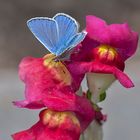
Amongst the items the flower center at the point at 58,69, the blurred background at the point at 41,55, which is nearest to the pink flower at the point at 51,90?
the flower center at the point at 58,69

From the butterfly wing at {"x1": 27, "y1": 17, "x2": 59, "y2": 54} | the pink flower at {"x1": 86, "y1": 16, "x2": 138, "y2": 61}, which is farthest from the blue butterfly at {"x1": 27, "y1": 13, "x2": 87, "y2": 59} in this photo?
the pink flower at {"x1": 86, "y1": 16, "x2": 138, "y2": 61}

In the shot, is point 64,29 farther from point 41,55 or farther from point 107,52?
point 41,55

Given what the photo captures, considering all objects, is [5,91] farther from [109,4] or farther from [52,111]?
[52,111]

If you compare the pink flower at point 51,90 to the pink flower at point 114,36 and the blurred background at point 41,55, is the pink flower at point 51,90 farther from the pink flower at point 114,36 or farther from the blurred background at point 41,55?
the blurred background at point 41,55

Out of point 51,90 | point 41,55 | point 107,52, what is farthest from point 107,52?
point 41,55

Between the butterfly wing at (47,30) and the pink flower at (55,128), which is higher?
the butterfly wing at (47,30)
